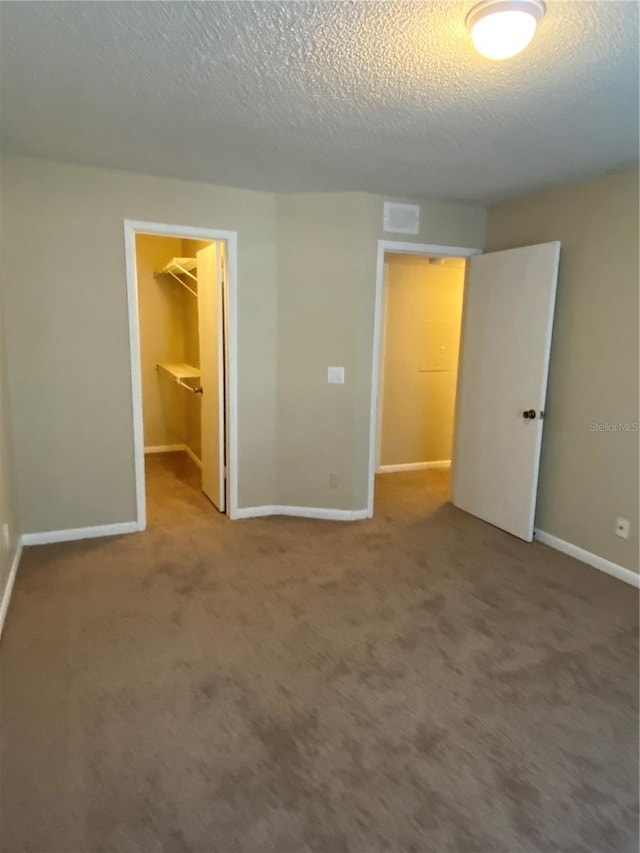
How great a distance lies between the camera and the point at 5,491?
296cm

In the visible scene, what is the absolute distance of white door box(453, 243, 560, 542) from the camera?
362cm

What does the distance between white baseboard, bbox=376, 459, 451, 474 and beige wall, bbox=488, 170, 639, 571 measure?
1943mm

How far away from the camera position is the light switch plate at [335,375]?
3980 mm

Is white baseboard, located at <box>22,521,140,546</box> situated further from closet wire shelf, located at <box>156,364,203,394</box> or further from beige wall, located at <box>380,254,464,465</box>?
beige wall, located at <box>380,254,464,465</box>

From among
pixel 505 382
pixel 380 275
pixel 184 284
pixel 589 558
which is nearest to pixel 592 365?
pixel 505 382

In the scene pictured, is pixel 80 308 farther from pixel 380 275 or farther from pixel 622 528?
pixel 622 528

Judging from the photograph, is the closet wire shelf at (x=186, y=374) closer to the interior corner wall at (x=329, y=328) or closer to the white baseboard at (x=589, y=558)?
the interior corner wall at (x=329, y=328)

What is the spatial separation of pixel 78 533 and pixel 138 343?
1.34m

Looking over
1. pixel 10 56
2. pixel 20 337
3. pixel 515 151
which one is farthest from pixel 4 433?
pixel 515 151

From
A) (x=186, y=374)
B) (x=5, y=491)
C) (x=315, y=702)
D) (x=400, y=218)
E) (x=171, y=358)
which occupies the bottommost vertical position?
(x=315, y=702)

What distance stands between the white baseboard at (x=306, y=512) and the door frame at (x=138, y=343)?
110mm

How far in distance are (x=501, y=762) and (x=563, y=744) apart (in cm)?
27

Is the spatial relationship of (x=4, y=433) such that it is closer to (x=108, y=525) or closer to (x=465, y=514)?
(x=108, y=525)

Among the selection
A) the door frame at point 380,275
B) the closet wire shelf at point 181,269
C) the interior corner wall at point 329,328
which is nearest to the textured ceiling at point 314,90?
the interior corner wall at point 329,328
